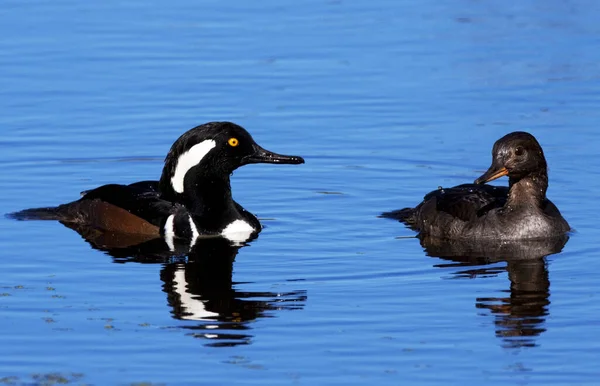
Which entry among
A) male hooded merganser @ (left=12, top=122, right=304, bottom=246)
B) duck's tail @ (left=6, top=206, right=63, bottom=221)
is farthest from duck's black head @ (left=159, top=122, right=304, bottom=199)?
duck's tail @ (left=6, top=206, right=63, bottom=221)

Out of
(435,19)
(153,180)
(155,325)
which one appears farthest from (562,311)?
(435,19)

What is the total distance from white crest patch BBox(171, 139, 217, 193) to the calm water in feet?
3.30

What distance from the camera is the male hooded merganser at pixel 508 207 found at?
14.5m

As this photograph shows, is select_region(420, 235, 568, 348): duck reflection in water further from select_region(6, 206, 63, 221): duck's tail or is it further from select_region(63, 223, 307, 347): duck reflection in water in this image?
select_region(6, 206, 63, 221): duck's tail

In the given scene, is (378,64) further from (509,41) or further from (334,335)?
(334,335)

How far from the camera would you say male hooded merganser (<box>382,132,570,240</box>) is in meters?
14.5

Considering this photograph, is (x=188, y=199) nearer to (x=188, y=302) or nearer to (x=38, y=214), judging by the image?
(x=38, y=214)

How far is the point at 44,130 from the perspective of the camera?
1859cm

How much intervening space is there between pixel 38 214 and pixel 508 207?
5.05 m

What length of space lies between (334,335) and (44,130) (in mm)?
8540

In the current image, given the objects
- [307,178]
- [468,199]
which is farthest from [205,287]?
[307,178]

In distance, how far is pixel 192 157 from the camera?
1513 cm

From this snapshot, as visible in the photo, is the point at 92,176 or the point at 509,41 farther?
the point at 509,41

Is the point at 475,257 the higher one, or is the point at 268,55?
the point at 268,55
